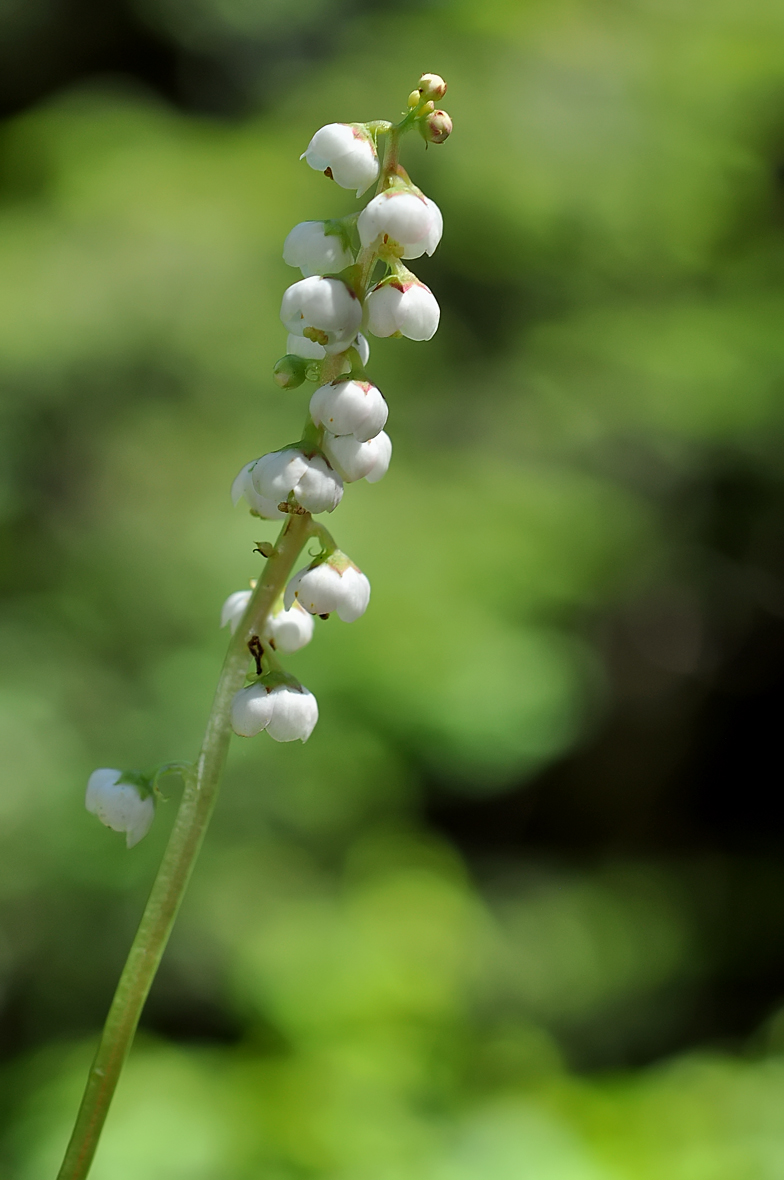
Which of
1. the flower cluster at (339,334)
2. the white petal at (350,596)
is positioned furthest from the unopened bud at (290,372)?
the white petal at (350,596)

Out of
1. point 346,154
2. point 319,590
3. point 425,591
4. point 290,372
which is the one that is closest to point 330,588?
point 319,590

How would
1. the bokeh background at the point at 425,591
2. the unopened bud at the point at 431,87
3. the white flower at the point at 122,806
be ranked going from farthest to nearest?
1. the bokeh background at the point at 425,591
2. the white flower at the point at 122,806
3. the unopened bud at the point at 431,87

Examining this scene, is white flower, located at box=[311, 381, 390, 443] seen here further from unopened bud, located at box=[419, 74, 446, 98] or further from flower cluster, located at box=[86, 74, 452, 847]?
unopened bud, located at box=[419, 74, 446, 98]

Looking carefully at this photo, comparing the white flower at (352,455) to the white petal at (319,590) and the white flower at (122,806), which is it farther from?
the white flower at (122,806)

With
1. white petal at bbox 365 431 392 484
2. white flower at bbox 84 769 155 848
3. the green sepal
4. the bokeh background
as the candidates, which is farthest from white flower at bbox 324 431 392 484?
the bokeh background

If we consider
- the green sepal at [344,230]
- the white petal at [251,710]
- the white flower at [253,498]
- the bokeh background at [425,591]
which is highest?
the bokeh background at [425,591]

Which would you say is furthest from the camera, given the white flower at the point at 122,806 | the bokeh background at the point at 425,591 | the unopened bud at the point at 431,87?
the bokeh background at the point at 425,591
